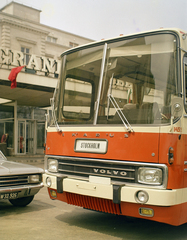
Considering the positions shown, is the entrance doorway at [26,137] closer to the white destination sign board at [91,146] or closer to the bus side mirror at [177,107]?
the white destination sign board at [91,146]

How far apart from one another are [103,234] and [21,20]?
Result: 33.5 meters

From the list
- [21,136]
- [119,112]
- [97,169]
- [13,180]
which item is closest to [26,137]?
[21,136]

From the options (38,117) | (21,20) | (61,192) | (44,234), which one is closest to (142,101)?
(61,192)

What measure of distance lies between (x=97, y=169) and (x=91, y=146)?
1.21 ft

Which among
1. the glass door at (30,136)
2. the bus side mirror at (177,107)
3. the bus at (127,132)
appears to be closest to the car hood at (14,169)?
the bus at (127,132)

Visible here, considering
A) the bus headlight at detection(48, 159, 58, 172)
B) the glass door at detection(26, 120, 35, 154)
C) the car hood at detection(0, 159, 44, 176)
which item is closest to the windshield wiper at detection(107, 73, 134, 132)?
the bus headlight at detection(48, 159, 58, 172)

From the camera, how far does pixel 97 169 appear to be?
15.4ft

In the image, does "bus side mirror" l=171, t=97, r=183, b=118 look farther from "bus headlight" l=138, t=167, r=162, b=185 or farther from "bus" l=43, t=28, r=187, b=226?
"bus headlight" l=138, t=167, r=162, b=185

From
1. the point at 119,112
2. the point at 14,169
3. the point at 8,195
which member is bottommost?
the point at 8,195

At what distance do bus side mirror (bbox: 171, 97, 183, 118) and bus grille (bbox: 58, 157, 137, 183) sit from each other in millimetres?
926

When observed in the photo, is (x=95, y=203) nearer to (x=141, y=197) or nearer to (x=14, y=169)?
(x=141, y=197)

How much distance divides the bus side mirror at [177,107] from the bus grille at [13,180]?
12.3ft

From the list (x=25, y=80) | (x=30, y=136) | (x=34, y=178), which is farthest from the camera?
(x=30, y=136)

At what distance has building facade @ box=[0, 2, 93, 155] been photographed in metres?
18.8
